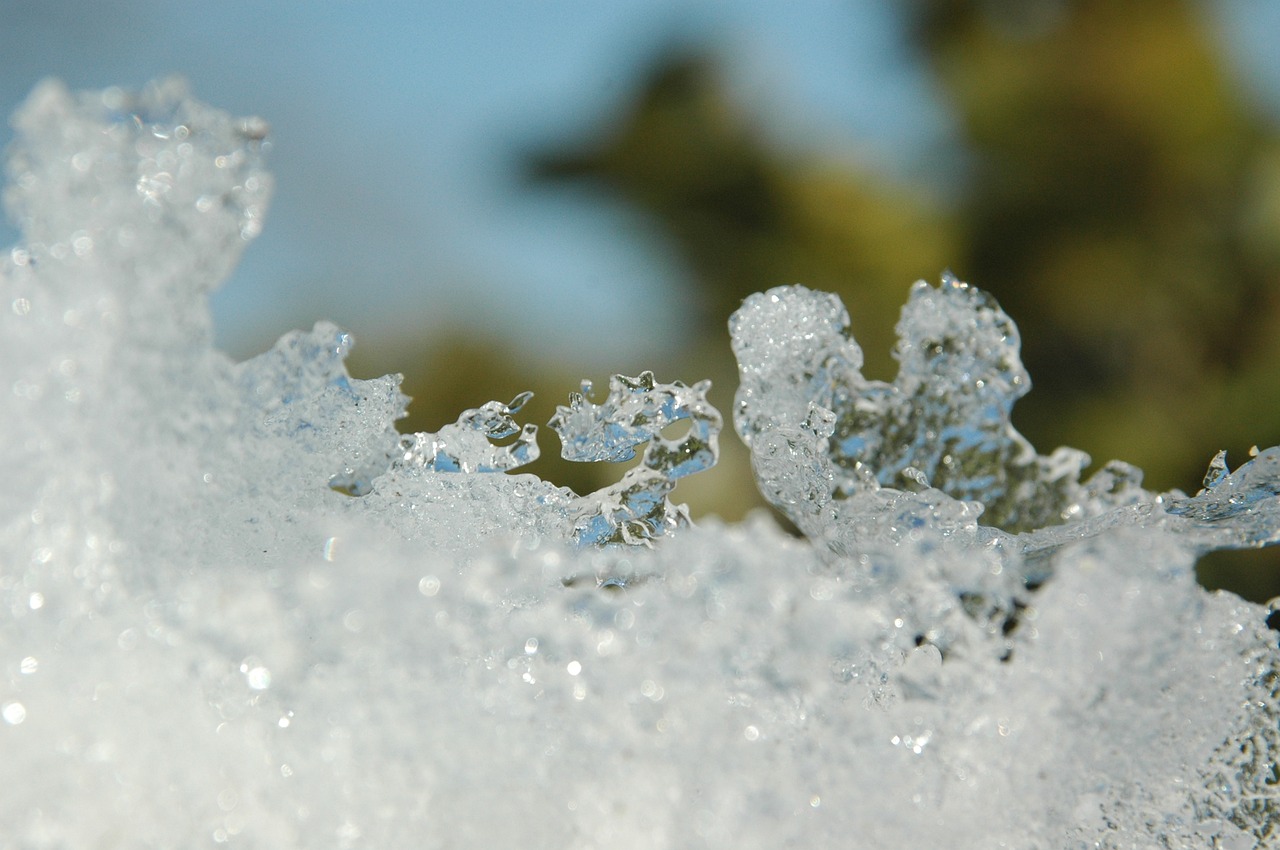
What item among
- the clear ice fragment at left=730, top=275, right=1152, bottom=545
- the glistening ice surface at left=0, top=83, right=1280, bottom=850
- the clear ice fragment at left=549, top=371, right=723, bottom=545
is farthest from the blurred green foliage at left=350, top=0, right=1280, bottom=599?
the glistening ice surface at left=0, top=83, right=1280, bottom=850

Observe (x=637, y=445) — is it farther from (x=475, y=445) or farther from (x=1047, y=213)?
(x=1047, y=213)

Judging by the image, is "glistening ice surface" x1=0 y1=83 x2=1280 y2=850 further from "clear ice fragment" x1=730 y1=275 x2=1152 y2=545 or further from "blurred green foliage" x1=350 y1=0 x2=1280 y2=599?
"blurred green foliage" x1=350 y1=0 x2=1280 y2=599

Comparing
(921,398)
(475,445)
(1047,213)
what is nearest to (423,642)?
(475,445)

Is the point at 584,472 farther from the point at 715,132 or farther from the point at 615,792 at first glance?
the point at 615,792

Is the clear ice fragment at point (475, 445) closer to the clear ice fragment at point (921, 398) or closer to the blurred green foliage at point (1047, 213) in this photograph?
the clear ice fragment at point (921, 398)

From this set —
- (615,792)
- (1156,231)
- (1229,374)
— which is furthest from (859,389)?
(1156,231)
